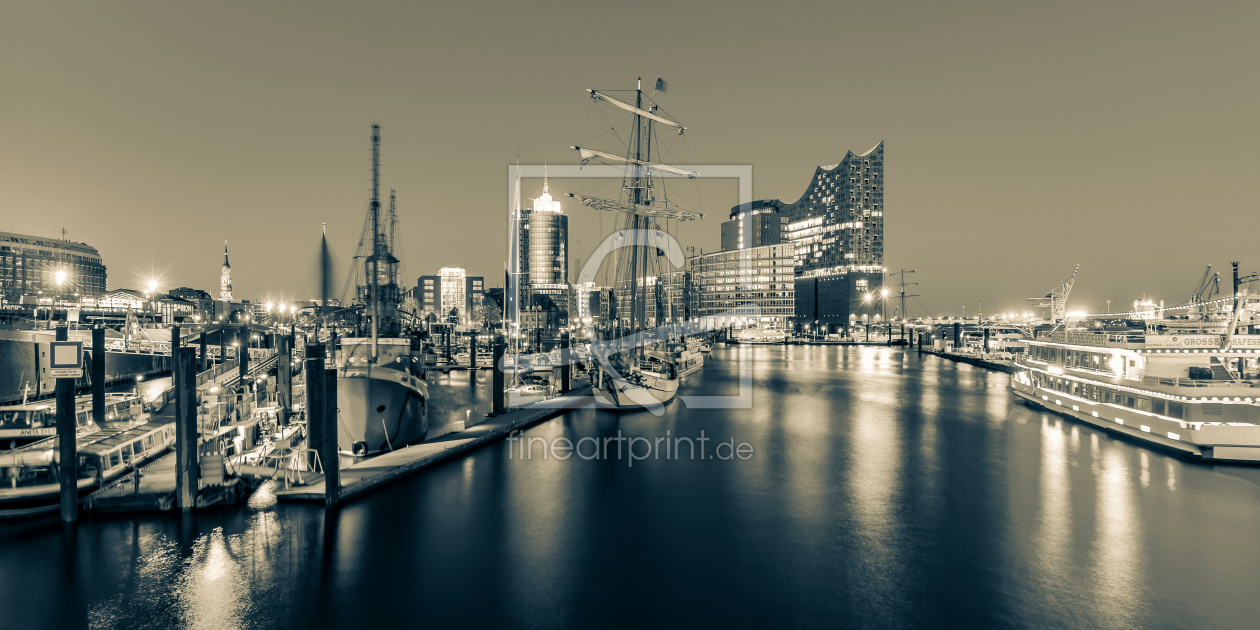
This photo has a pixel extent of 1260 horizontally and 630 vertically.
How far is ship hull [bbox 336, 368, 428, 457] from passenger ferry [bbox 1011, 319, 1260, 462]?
32.9 meters

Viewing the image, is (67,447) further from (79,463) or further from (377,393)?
(377,393)

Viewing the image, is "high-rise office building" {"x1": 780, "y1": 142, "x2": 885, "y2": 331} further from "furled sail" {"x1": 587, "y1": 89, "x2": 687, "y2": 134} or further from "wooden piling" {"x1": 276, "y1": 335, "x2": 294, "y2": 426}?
"wooden piling" {"x1": 276, "y1": 335, "x2": 294, "y2": 426}

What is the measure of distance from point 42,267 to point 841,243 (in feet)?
725

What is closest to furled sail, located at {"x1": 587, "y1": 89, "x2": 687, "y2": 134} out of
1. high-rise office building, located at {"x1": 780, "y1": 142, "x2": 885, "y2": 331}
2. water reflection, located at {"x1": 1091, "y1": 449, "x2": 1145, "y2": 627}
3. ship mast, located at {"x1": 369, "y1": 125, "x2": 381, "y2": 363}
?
ship mast, located at {"x1": 369, "y1": 125, "x2": 381, "y2": 363}

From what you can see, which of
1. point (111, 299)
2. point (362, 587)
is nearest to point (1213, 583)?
point (362, 587)

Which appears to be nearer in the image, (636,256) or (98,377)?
(98,377)

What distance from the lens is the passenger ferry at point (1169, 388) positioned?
2088cm

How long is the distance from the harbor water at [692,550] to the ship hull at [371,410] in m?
3.67

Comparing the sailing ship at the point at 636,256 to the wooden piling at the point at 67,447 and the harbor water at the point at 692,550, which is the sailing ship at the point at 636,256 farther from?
the wooden piling at the point at 67,447

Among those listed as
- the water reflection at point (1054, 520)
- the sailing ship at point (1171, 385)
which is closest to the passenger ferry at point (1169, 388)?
the sailing ship at point (1171, 385)

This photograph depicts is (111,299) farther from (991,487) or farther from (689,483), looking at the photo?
(991,487)

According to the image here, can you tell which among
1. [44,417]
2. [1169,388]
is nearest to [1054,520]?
[1169,388]

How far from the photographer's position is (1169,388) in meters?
22.1

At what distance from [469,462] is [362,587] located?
363 inches
